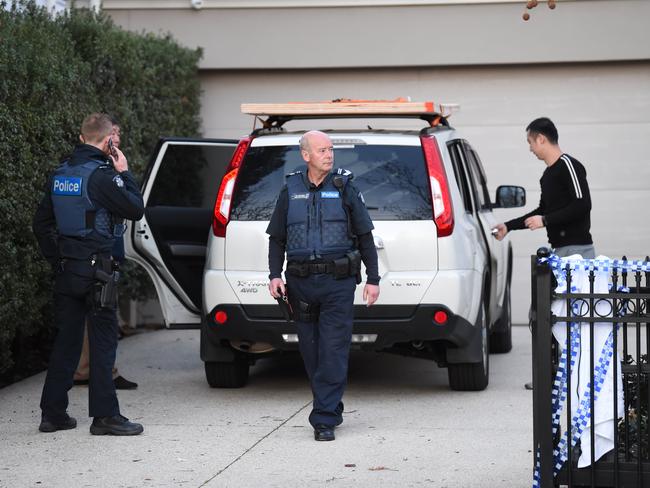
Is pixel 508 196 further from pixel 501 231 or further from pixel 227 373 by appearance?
pixel 227 373

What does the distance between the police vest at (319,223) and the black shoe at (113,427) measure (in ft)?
4.45

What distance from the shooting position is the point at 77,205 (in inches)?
293

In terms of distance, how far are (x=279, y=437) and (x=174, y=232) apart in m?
2.60

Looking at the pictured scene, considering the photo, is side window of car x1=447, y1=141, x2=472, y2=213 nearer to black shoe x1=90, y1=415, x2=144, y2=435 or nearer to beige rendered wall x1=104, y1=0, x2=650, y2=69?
black shoe x1=90, y1=415, x2=144, y2=435

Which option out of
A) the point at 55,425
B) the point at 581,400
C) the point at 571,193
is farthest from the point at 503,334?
the point at 581,400

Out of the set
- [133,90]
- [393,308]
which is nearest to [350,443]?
[393,308]

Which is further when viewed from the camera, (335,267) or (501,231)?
(501,231)

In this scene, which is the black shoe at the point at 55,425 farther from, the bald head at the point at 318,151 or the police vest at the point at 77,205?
the bald head at the point at 318,151

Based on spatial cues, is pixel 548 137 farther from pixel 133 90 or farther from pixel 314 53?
pixel 314 53

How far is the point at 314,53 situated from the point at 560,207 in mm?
5343

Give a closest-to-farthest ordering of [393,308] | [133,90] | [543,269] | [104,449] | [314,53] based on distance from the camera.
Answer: [543,269] → [104,449] → [393,308] → [133,90] → [314,53]

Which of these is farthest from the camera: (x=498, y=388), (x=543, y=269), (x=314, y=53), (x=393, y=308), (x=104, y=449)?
(x=314, y=53)

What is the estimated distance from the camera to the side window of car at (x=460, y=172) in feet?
29.5

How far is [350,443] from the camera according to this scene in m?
7.27
